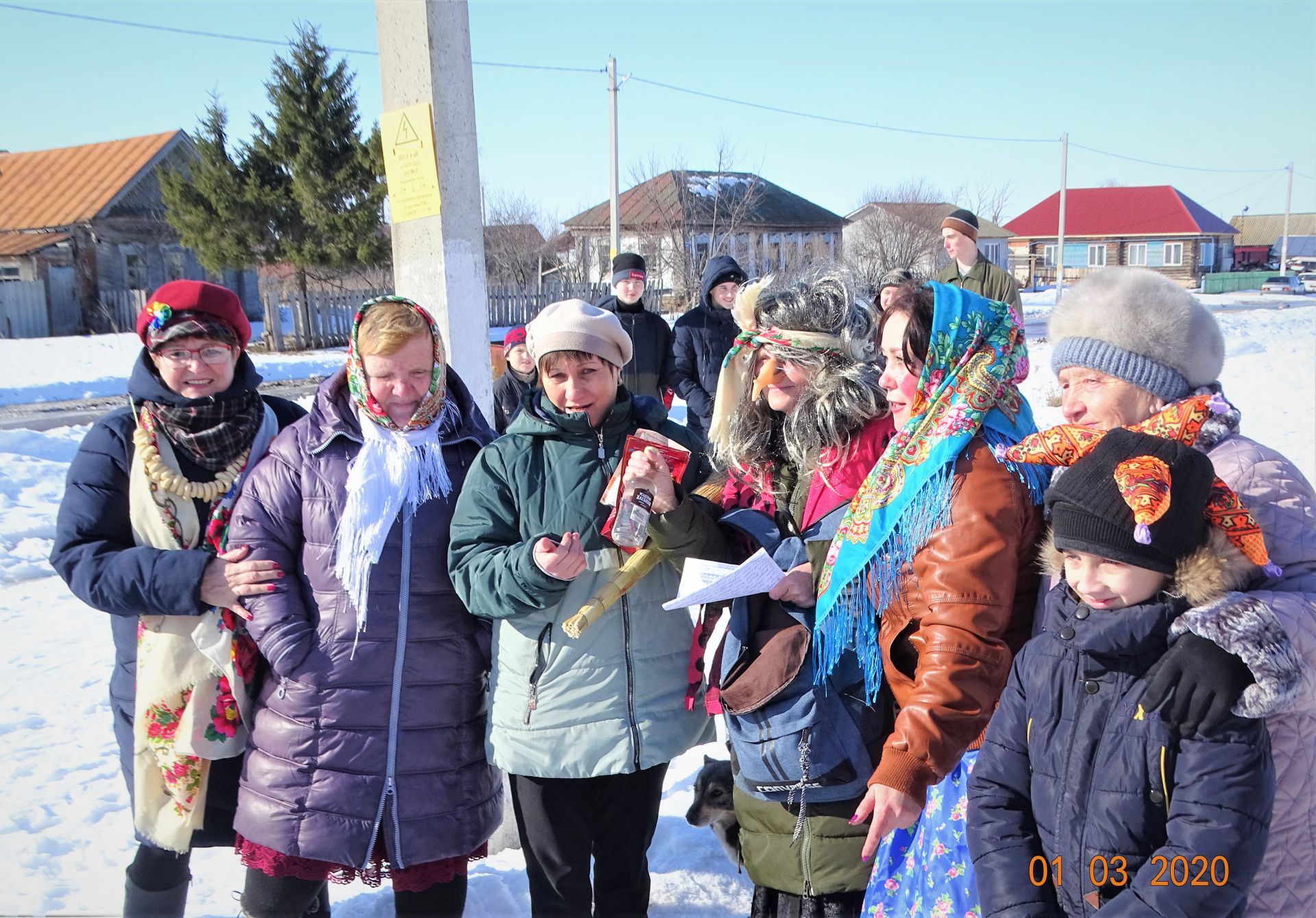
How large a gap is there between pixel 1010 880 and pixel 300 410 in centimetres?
234

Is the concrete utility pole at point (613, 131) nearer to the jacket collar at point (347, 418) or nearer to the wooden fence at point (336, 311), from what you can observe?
the wooden fence at point (336, 311)

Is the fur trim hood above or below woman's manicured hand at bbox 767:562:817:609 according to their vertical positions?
above

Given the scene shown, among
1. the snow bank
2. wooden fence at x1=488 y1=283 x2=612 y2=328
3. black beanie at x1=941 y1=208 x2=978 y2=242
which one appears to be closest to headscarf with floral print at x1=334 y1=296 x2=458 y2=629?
black beanie at x1=941 y1=208 x2=978 y2=242

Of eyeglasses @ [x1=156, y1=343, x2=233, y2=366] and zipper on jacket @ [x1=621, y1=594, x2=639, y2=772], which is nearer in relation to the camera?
zipper on jacket @ [x1=621, y1=594, x2=639, y2=772]

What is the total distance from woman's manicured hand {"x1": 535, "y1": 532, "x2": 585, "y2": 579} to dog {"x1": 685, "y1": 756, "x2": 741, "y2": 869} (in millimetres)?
1503

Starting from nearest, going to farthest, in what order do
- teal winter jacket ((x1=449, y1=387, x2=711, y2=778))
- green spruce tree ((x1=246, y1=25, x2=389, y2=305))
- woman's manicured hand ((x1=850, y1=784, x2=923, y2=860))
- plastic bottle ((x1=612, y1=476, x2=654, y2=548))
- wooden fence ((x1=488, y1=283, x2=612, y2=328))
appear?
woman's manicured hand ((x1=850, y1=784, x2=923, y2=860)) → plastic bottle ((x1=612, y1=476, x2=654, y2=548)) → teal winter jacket ((x1=449, y1=387, x2=711, y2=778)) → green spruce tree ((x1=246, y1=25, x2=389, y2=305)) → wooden fence ((x1=488, y1=283, x2=612, y2=328))

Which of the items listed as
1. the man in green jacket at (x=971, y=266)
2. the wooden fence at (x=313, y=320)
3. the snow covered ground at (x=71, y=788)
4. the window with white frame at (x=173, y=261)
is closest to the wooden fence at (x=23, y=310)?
the window with white frame at (x=173, y=261)

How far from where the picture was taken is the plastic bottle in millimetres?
2225

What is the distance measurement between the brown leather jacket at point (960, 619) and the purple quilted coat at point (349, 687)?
45.2 inches

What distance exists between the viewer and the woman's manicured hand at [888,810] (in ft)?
5.99

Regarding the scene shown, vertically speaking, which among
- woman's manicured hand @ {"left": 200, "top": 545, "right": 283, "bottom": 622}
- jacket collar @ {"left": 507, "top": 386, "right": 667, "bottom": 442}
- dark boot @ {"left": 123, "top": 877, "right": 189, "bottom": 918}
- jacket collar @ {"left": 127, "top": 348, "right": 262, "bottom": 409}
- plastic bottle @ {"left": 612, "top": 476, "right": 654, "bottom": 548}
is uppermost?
jacket collar @ {"left": 127, "top": 348, "right": 262, "bottom": 409}

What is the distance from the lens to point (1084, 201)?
188 ft

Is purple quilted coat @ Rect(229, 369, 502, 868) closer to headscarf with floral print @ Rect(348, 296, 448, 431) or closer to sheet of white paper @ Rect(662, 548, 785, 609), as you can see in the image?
headscarf with floral print @ Rect(348, 296, 448, 431)

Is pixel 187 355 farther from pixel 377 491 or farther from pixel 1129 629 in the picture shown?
pixel 1129 629
